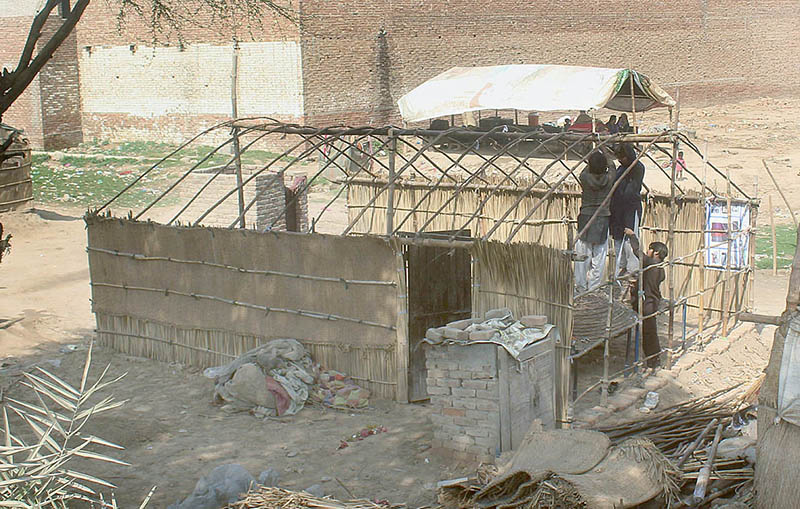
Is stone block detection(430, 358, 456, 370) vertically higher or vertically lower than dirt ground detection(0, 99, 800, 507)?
A: higher

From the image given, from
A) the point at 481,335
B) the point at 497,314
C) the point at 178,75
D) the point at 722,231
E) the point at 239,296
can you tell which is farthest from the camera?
the point at 178,75

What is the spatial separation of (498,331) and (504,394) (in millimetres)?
455

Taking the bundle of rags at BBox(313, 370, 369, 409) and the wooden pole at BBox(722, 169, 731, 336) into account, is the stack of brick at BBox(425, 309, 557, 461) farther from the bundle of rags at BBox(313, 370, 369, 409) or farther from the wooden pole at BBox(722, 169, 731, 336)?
the wooden pole at BBox(722, 169, 731, 336)

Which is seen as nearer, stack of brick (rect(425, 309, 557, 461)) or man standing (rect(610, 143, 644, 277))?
stack of brick (rect(425, 309, 557, 461))

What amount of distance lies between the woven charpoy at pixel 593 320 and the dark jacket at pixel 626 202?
0.70 m

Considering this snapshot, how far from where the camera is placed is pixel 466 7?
23.5 metres

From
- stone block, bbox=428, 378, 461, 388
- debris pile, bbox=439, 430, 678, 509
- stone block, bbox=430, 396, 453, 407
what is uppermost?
stone block, bbox=428, 378, 461, 388

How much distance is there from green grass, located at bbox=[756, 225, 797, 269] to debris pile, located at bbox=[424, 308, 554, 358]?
7.03 m

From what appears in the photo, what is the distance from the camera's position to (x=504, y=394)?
6266 mm

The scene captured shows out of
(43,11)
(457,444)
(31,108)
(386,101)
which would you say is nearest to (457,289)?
(457,444)

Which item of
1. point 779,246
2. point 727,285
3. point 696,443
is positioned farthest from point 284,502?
point 779,246

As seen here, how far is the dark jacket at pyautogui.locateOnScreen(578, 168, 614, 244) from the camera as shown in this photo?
7875 millimetres

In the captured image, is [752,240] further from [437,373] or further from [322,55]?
[322,55]

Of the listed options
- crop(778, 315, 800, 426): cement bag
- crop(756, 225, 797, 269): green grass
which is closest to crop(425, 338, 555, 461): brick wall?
crop(778, 315, 800, 426): cement bag
